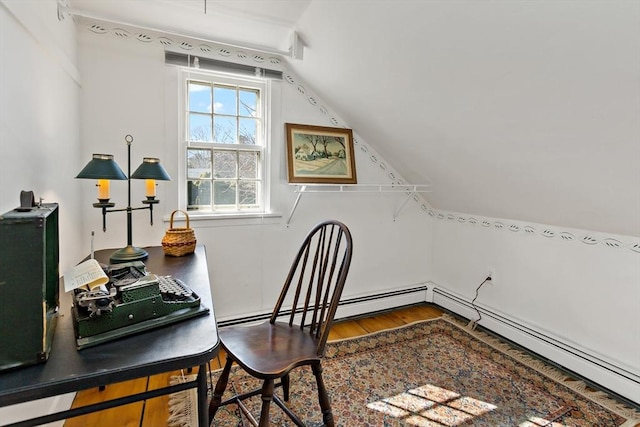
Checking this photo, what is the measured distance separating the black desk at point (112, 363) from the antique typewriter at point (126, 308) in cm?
2

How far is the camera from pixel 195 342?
84 centimetres

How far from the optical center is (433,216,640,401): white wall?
5.94 feet

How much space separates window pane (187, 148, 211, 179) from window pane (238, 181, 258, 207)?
0.25 meters

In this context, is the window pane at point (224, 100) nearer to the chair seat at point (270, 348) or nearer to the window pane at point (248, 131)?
the window pane at point (248, 131)

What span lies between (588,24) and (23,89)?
189 cm

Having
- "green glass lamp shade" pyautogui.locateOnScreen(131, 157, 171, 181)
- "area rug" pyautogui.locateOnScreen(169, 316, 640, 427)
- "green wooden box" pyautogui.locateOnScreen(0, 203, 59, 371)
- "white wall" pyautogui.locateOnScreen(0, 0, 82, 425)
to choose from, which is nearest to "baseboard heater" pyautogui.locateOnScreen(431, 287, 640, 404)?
"area rug" pyautogui.locateOnScreen(169, 316, 640, 427)

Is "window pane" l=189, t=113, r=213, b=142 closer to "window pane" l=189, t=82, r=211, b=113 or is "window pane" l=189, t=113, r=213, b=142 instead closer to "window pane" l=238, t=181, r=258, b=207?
"window pane" l=189, t=82, r=211, b=113

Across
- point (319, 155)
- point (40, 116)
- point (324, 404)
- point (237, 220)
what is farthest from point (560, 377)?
point (40, 116)

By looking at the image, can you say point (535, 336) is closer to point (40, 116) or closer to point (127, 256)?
point (127, 256)

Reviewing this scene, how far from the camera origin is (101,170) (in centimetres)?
134

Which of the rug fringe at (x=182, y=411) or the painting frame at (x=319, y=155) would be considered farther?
the painting frame at (x=319, y=155)

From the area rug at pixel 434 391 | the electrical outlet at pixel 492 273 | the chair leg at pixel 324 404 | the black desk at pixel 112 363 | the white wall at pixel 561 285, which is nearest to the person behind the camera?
the black desk at pixel 112 363

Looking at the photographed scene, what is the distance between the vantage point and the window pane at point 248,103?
2.30m

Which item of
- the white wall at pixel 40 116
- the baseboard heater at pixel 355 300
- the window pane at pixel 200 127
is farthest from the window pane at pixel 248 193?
the white wall at pixel 40 116
